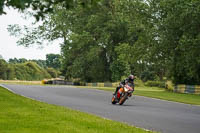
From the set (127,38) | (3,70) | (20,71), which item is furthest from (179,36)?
(20,71)

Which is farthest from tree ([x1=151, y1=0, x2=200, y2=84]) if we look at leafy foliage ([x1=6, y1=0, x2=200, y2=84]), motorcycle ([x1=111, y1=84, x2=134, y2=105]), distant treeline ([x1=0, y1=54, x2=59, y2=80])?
distant treeline ([x1=0, y1=54, x2=59, y2=80])

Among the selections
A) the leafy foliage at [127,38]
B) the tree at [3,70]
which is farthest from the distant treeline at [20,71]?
the leafy foliage at [127,38]

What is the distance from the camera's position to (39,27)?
61.5 meters

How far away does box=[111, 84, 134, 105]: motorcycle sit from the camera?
19119 mm

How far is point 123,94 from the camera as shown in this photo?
19.8 meters

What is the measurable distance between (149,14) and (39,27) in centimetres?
2257

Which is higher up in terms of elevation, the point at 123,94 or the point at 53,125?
the point at 123,94

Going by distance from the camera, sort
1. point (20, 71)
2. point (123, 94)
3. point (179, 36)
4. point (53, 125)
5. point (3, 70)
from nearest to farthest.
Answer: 1. point (53, 125)
2. point (123, 94)
3. point (179, 36)
4. point (3, 70)
5. point (20, 71)

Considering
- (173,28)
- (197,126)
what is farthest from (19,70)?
(197,126)

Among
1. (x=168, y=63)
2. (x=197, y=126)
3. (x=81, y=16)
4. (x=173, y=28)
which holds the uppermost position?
(x=81, y=16)

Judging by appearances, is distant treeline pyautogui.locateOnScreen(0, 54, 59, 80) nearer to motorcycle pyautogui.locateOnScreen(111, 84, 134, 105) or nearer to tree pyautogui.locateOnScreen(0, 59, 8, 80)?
→ tree pyautogui.locateOnScreen(0, 59, 8, 80)

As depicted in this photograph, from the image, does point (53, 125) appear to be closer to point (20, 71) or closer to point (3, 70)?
point (3, 70)

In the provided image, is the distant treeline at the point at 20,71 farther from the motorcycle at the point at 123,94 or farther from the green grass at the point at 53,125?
the green grass at the point at 53,125

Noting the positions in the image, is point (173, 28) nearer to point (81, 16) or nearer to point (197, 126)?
point (81, 16)
